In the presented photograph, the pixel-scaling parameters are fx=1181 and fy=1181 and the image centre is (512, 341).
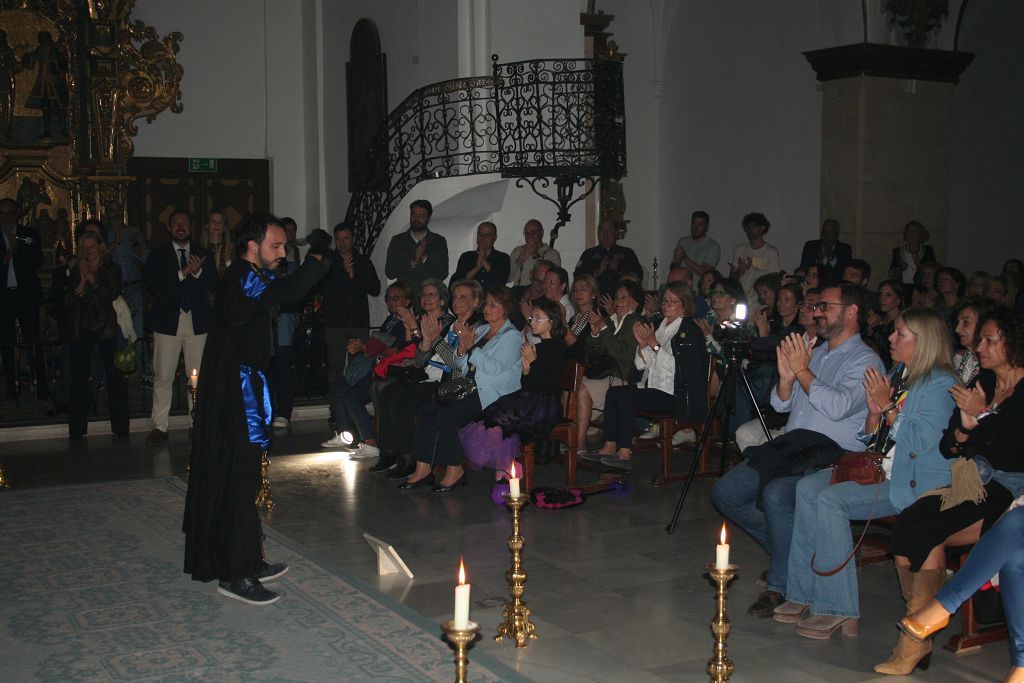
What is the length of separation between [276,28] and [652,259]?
6.33 m

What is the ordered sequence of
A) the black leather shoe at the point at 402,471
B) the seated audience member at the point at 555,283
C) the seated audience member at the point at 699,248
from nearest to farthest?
the black leather shoe at the point at 402,471
the seated audience member at the point at 555,283
the seated audience member at the point at 699,248

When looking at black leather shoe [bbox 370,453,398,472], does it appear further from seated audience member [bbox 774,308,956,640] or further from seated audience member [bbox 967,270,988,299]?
seated audience member [bbox 967,270,988,299]

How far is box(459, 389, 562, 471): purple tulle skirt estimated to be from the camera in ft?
25.9

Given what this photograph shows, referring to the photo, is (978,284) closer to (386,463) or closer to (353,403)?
(386,463)

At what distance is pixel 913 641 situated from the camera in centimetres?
482

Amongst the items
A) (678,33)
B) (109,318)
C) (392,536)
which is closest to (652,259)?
(678,33)

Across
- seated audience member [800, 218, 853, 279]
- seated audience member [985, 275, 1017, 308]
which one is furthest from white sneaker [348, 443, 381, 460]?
seated audience member [800, 218, 853, 279]

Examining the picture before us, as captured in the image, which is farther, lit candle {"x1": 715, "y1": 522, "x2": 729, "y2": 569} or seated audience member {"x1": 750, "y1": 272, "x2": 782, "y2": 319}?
seated audience member {"x1": 750, "y1": 272, "x2": 782, "y2": 319}

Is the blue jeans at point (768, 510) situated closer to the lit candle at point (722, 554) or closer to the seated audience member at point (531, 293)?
the lit candle at point (722, 554)

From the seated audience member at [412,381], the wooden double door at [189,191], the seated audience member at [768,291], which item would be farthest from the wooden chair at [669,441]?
the wooden double door at [189,191]

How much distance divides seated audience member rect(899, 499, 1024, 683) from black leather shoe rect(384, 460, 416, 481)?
4517 mm

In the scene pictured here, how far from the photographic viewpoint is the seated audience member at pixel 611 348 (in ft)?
29.8

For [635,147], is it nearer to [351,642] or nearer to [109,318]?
[109,318]

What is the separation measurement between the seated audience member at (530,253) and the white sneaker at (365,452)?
2758 millimetres
